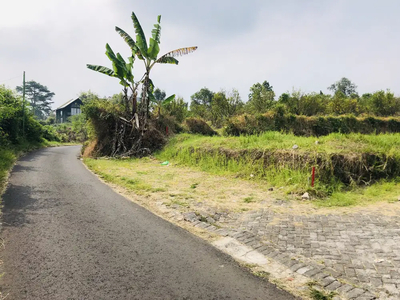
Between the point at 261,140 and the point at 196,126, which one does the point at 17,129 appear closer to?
the point at 196,126

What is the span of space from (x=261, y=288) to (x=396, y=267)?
73.6 inches

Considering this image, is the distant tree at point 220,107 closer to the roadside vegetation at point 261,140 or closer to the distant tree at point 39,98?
the roadside vegetation at point 261,140

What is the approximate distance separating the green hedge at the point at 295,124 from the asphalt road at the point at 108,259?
12.3 meters

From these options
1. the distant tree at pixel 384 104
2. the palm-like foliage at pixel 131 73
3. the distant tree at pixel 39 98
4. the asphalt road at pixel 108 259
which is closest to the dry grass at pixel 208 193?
the asphalt road at pixel 108 259

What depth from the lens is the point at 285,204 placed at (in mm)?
6801

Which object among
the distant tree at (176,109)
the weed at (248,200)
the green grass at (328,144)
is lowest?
the weed at (248,200)

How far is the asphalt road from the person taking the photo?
324cm

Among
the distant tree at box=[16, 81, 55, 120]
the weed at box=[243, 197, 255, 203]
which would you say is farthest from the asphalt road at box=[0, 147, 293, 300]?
the distant tree at box=[16, 81, 55, 120]

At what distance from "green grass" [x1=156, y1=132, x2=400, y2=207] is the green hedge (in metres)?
4.84

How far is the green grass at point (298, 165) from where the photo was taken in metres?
7.36

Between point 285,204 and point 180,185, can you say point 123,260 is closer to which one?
point 285,204

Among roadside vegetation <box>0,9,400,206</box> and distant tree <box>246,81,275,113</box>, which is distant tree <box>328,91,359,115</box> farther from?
distant tree <box>246,81,275,113</box>

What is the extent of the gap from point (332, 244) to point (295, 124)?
14933mm

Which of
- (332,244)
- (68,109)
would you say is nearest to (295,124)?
(332,244)
